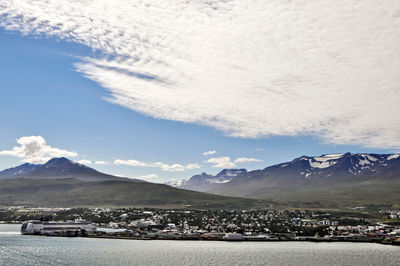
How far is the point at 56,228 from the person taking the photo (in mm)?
166750

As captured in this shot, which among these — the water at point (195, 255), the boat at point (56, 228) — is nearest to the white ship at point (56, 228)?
the boat at point (56, 228)

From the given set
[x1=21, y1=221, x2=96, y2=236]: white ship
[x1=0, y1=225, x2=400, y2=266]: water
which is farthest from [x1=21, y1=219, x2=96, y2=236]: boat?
[x1=0, y1=225, x2=400, y2=266]: water

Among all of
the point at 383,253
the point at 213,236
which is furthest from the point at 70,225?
the point at 383,253

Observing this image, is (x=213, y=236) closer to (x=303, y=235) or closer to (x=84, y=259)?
(x=303, y=235)

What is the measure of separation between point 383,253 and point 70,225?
379 feet

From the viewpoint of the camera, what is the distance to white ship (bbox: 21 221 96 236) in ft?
513

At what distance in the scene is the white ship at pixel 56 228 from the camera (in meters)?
156

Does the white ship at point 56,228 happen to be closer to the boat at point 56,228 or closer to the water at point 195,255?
the boat at point 56,228

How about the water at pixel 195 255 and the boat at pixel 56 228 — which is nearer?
the water at pixel 195 255

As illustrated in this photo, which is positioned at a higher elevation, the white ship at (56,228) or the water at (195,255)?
the white ship at (56,228)

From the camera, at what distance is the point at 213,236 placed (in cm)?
14662

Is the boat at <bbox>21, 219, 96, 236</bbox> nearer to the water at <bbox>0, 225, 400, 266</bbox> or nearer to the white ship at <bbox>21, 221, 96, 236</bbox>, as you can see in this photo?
the white ship at <bbox>21, 221, 96, 236</bbox>

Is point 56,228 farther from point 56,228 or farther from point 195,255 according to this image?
point 195,255

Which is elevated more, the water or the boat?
the boat
